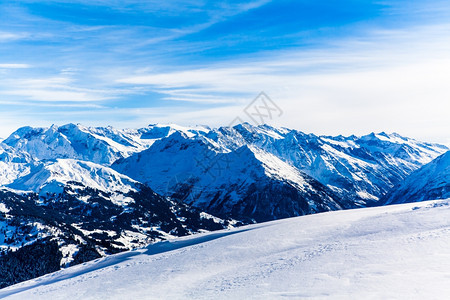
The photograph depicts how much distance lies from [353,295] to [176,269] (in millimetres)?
25759

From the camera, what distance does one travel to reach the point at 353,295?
94.0ft

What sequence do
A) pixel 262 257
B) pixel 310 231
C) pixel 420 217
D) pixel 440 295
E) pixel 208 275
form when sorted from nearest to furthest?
1. pixel 440 295
2. pixel 208 275
3. pixel 262 257
4. pixel 420 217
5. pixel 310 231

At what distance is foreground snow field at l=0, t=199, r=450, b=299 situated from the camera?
3120 centimetres

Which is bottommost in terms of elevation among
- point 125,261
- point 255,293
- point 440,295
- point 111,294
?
point 125,261

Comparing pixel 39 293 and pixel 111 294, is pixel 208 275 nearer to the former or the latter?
pixel 111 294

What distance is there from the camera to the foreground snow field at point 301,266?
31203mm

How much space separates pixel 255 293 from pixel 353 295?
8.85m

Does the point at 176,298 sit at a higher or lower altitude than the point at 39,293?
higher

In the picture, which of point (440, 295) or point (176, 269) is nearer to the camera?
point (440, 295)

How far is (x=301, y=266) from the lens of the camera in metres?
39.5

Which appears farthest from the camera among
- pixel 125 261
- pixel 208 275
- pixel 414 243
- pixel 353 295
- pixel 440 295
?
pixel 125 261

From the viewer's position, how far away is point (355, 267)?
36.3 meters

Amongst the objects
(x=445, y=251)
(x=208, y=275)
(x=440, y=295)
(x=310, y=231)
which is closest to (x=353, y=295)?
(x=440, y=295)

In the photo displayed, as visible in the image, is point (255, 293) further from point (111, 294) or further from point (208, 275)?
point (111, 294)
